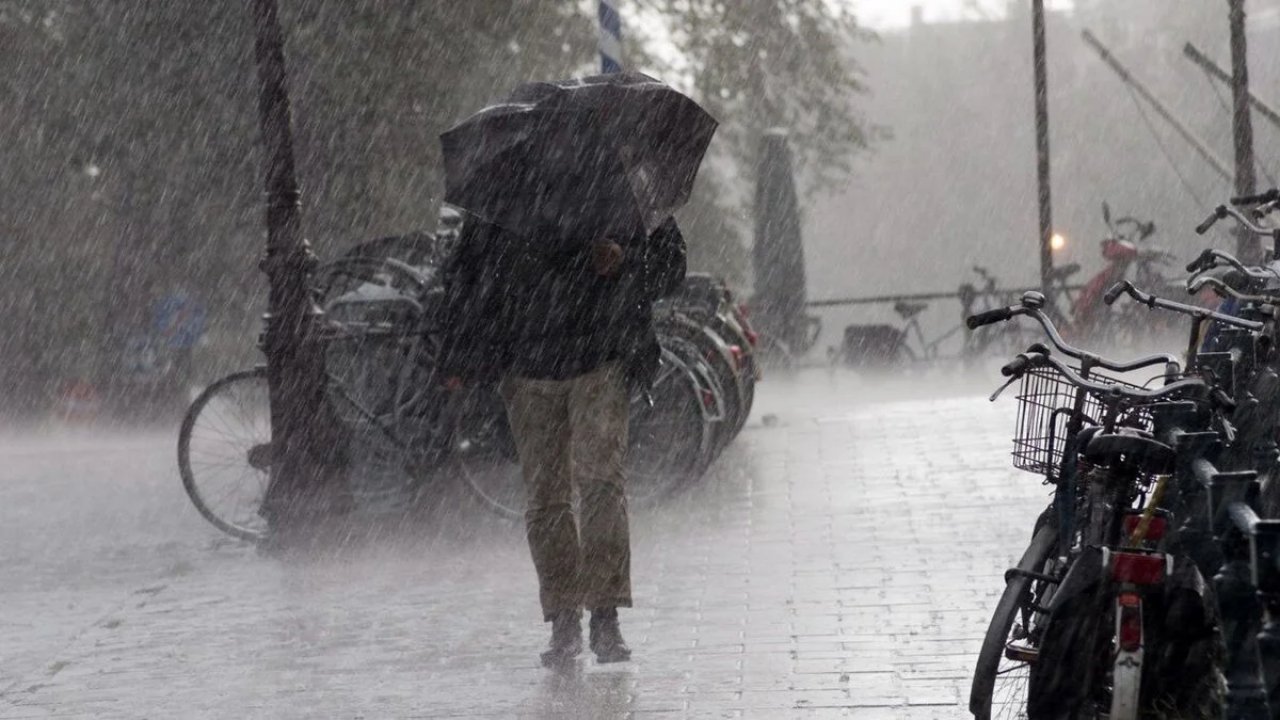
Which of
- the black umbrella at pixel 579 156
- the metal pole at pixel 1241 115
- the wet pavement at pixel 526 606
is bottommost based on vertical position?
the wet pavement at pixel 526 606

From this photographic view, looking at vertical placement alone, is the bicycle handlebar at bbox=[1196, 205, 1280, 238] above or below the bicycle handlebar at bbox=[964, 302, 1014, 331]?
above

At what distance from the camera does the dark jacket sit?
7164 mm

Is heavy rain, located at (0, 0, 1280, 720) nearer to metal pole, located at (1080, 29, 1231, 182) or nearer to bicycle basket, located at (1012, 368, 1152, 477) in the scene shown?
bicycle basket, located at (1012, 368, 1152, 477)

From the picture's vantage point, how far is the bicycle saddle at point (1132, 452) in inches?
181

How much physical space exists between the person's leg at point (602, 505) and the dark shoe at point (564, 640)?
0.07 m

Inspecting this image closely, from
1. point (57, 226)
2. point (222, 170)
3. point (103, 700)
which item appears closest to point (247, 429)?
point (103, 700)

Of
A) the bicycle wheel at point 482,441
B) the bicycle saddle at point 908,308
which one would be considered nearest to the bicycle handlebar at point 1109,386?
the bicycle wheel at point 482,441

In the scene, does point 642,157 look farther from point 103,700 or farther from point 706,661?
point 103,700

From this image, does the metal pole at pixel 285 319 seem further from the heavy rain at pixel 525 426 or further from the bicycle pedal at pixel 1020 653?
the bicycle pedal at pixel 1020 653

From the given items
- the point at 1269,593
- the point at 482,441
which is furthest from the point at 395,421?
the point at 1269,593

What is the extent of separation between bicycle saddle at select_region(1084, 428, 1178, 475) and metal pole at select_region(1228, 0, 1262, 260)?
10.5m

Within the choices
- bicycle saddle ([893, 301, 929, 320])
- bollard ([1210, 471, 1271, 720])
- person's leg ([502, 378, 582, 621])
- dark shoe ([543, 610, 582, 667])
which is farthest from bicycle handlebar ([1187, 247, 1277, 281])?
bicycle saddle ([893, 301, 929, 320])

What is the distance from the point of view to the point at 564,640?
281 inches

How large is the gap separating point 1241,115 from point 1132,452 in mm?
11043
